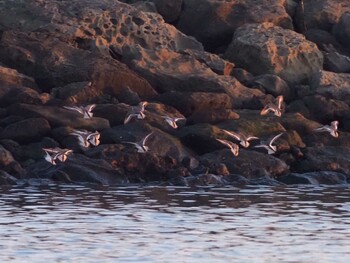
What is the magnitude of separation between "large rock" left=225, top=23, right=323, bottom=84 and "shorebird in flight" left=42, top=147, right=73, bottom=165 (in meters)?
9.89

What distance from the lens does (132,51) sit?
121ft

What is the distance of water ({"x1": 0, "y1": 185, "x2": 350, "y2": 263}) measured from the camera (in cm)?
2084

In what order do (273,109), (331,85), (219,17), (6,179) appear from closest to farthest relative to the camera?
1. (6,179)
2. (273,109)
3. (331,85)
4. (219,17)

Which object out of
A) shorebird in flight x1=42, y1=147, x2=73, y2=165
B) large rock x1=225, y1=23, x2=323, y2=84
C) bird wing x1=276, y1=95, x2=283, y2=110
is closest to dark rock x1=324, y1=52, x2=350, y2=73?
large rock x1=225, y1=23, x2=323, y2=84

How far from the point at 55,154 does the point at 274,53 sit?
34.7ft

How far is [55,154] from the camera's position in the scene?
29.7 metres

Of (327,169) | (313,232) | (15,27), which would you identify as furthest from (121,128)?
(313,232)

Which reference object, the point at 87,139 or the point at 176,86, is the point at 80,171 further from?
the point at 176,86

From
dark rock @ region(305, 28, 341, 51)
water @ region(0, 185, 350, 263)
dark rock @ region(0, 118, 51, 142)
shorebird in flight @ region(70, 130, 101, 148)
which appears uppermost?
dark rock @ region(305, 28, 341, 51)

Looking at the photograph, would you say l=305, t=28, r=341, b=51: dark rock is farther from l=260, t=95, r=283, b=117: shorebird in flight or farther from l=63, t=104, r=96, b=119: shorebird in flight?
l=63, t=104, r=96, b=119: shorebird in flight

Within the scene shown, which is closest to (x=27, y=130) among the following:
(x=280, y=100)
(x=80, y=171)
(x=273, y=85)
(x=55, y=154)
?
(x=55, y=154)

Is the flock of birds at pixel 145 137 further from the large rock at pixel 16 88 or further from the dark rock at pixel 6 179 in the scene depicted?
the large rock at pixel 16 88

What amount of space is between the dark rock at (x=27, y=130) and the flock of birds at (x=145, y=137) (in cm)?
67

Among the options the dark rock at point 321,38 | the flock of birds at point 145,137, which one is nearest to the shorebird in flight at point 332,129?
the flock of birds at point 145,137
